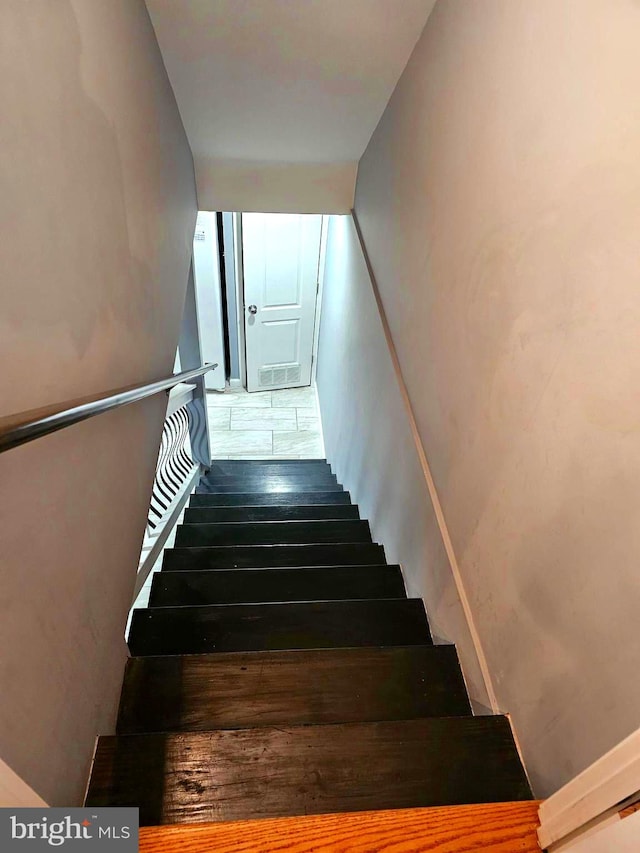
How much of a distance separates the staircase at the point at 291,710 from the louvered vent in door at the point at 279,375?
135 inches

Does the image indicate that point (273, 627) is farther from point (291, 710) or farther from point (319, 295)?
point (319, 295)

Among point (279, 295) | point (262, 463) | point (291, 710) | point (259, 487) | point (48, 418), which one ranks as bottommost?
point (262, 463)

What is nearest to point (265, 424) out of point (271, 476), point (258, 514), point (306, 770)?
point (271, 476)

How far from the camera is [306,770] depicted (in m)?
1.08

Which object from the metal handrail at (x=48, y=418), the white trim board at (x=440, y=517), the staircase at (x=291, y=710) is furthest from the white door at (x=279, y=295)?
the metal handrail at (x=48, y=418)

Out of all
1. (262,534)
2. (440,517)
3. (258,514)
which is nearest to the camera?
(440,517)

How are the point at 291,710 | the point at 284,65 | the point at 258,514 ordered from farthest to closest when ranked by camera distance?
the point at 258,514
the point at 284,65
the point at 291,710

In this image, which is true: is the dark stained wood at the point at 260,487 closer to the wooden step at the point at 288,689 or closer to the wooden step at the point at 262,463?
the wooden step at the point at 262,463

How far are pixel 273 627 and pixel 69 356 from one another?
3.66ft

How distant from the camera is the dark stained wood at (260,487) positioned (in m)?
3.58

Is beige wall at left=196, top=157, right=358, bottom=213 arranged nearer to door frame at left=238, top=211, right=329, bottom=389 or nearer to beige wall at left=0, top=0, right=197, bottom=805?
door frame at left=238, top=211, right=329, bottom=389

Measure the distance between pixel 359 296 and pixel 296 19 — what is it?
1.45 meters

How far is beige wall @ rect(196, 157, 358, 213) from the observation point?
3027 mm

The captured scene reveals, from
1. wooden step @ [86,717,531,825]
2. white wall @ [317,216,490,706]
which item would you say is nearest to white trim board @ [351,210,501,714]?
white wall @ [317,216,490,706]
